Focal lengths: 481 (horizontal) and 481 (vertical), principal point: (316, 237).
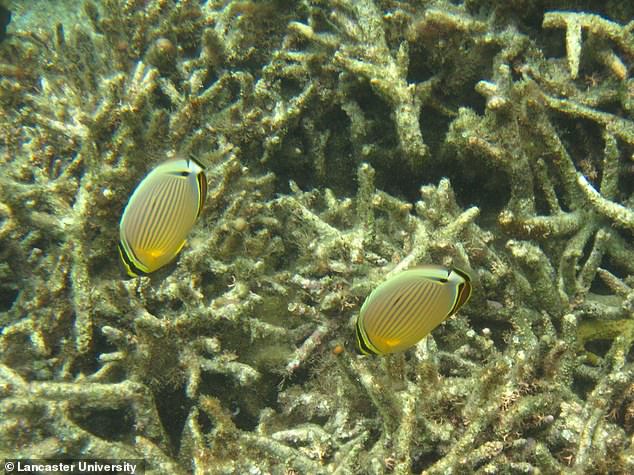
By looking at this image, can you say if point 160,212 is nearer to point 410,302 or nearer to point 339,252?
point 410,302

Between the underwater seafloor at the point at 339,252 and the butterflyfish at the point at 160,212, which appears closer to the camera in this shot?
the butterflyfish at the point at 160,212

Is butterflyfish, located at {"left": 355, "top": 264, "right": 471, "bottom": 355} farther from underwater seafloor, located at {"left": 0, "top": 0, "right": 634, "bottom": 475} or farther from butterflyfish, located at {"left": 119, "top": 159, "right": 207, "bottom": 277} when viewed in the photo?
butterflyfish, located at {"left": 119, "top": 159, "right": 207, "bottom": 277}

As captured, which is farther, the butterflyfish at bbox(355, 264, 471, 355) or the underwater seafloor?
the underwater seafloor

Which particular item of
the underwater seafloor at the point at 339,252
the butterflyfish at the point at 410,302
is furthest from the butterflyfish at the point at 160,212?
the underwater seafloor at the point at 339,252

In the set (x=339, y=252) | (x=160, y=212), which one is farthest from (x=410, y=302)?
(x=339, y=252)

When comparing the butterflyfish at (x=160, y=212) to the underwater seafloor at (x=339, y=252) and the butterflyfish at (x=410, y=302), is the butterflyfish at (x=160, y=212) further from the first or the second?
the underwater seafloor at (x=339, y=252)

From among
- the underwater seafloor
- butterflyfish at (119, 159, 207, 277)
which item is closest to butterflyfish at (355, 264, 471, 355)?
the underwater seafloor
